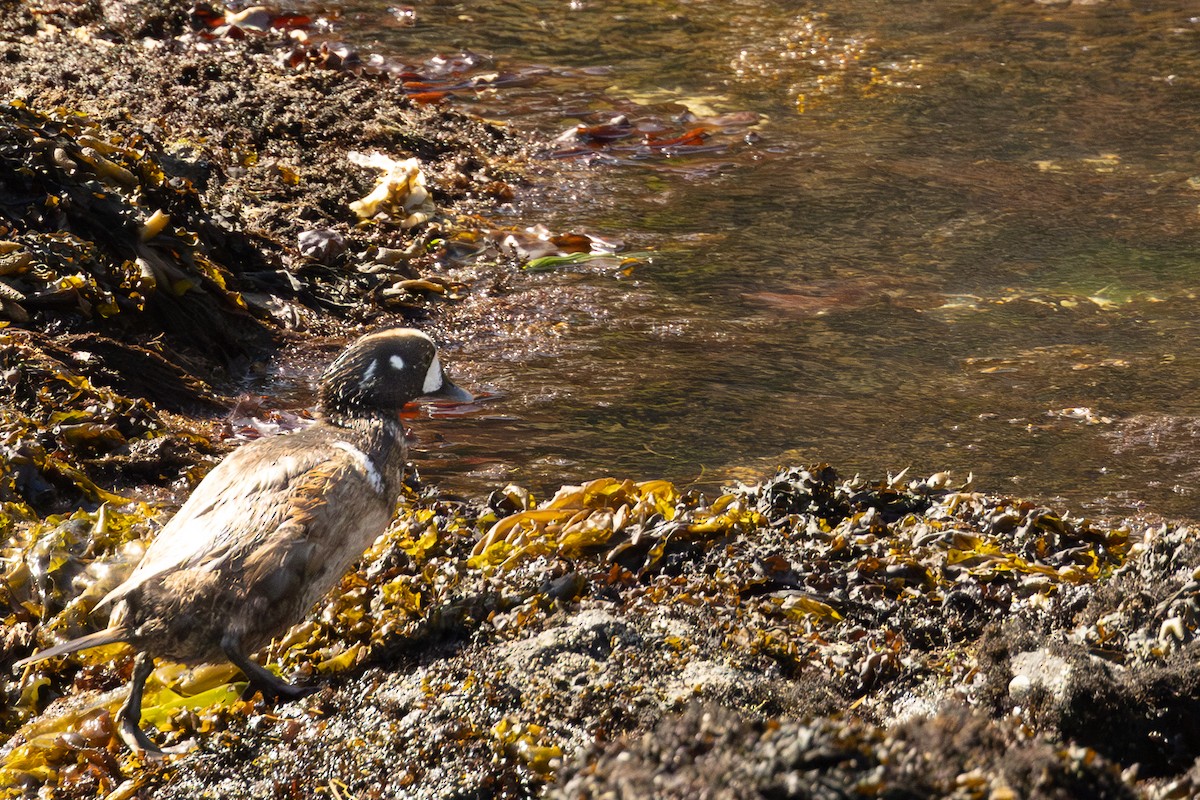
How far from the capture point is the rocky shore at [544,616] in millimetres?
2360

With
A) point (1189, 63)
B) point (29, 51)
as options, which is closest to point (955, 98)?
point (1189, 63)

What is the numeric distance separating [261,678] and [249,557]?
0.31m

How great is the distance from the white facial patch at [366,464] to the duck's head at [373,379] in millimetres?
299

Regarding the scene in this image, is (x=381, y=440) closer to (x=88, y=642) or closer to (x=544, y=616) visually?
(x=544, y=616)

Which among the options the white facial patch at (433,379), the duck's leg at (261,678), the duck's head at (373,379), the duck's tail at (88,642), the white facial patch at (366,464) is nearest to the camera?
the duck's tail at (88,642)

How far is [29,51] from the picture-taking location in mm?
10000

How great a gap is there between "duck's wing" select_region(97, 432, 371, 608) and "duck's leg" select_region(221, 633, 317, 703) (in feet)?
0.69

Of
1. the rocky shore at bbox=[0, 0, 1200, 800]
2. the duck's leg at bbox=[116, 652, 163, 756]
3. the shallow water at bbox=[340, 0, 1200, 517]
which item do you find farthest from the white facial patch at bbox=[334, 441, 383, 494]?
the shallow water at bbox=[340, 0, 1200, 517]

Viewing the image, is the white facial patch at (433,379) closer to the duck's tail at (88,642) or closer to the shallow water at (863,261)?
the shallow water at (863,261)

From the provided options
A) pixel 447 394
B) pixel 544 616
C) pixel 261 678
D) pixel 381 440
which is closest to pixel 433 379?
pixel 447 394

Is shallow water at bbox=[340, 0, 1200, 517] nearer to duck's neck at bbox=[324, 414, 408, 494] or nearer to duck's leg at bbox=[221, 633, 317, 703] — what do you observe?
duck's neck at bbox=[324, 414, 408, 494]

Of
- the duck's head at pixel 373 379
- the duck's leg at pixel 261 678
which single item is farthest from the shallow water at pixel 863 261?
the duck's leg at pixel 261 678

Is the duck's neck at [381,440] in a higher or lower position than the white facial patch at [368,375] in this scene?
lower

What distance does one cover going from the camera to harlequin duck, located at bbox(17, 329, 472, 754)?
325cm
